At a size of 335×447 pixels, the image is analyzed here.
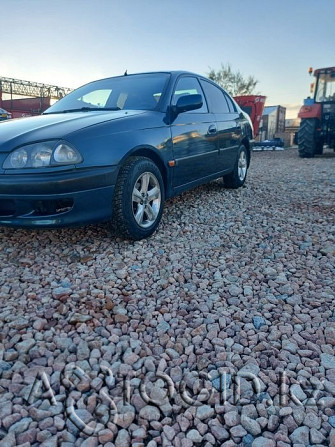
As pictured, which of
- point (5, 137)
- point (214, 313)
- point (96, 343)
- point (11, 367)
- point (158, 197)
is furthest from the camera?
point (158, 197)

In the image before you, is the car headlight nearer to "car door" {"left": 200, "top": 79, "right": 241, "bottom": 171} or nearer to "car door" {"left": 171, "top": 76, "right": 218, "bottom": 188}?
"car door" {"left": 171, "top": 76, "right": 218, "bottom": 188}

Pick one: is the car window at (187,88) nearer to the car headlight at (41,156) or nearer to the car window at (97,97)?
the car window at (97,97)

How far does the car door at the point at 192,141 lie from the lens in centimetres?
352

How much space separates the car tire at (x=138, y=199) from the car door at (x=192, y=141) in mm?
365

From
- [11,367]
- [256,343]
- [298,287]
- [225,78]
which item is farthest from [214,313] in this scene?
[225,78]

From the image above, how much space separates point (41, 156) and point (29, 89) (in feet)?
98.2

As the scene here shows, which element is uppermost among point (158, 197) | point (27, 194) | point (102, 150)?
point (102, 150)

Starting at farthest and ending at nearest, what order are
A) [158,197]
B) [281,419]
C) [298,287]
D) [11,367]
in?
1. [158,197]
2. [298,287]
3. [11,367]
4. [281,419]

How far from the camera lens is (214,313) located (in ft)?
6.79

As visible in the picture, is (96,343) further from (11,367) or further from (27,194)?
(27,194)

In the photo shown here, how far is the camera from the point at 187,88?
3.93 m

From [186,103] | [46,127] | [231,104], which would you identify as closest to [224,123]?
[231,104]

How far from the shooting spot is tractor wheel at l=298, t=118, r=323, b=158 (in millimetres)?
10086

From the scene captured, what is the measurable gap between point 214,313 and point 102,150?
144cm
